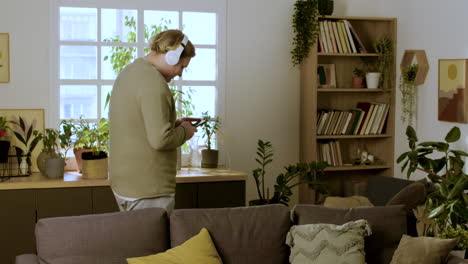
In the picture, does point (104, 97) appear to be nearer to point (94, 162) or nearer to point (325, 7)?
point (94, 162)

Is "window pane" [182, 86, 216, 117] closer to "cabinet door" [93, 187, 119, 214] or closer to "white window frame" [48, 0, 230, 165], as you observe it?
"white window frame" [48, 0, 230, 165]

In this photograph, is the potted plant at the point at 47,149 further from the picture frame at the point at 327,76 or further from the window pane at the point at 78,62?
the picture frame at the point at 327,76

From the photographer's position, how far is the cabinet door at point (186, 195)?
185 inches

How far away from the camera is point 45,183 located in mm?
4445

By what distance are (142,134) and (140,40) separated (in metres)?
2.19

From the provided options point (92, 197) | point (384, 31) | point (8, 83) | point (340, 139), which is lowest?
point (92, 197)

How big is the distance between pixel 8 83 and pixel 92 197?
1215 millimetres

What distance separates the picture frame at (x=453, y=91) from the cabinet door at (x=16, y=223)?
3.01 m

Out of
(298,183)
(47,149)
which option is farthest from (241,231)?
(47,149)

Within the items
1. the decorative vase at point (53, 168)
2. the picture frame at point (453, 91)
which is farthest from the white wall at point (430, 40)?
the decorative vase at point (53, 168)

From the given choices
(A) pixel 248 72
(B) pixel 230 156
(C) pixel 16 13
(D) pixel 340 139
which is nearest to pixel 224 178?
(B) pixel 230 156

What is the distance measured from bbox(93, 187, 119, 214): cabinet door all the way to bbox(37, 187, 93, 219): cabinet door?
0.03m

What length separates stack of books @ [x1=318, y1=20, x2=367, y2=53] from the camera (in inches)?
217

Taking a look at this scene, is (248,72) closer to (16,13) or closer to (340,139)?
(340,139)
